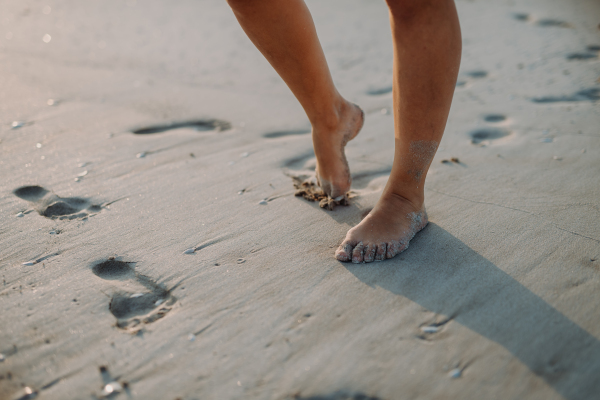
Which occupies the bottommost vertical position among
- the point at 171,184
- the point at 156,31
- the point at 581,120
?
the point at 581,120

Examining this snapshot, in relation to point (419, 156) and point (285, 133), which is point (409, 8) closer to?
point (419, 156)

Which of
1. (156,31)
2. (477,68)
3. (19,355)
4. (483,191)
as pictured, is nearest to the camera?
(19,355)

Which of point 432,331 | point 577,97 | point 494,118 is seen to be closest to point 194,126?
point 494,118

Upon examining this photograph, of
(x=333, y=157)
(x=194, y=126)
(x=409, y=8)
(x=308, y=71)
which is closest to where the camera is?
(x=409, y=8)

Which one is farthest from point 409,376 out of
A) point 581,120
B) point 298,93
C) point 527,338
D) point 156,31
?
point 156,31

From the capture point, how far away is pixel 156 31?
4871 mm

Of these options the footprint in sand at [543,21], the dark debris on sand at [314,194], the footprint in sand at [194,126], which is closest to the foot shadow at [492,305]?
the dark debris on sand at [314,194]

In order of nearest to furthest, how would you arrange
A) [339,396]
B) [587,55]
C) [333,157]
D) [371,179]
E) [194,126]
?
[339,396], [333,157], [371,179], [194,126], [587,55]

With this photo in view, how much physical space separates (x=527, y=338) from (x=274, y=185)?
1.19m

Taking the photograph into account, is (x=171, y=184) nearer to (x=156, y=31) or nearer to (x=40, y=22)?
(x=156, y=31)

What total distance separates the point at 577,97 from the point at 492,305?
211cm

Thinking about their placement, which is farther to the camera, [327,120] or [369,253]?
[327,120]

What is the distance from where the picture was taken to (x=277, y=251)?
154 centimetres

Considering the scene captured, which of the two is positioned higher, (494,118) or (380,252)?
(380,252)
